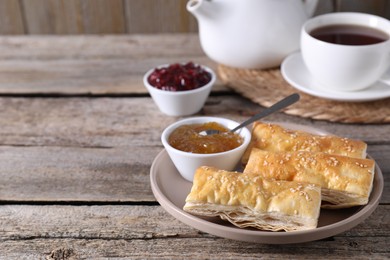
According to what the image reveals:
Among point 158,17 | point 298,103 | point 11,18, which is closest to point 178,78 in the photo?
point 298,103

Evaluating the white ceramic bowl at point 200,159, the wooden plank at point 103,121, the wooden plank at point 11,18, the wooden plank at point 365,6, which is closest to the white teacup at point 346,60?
the wooden plank at point 103,121

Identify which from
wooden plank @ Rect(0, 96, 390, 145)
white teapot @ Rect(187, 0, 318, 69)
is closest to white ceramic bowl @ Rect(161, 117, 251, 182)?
wooden plank @ Rect(0, 96, 390, 145)

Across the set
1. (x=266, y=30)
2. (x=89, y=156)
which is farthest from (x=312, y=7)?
(x=89, y=156)

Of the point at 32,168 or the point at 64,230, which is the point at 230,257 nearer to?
the point at 64,230

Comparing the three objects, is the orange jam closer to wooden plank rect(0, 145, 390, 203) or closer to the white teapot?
wooden plank rect(0, 145, 390, 203)

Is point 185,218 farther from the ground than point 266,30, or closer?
closer

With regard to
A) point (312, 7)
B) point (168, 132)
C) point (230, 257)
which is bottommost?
point (230, 257)
